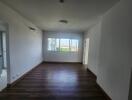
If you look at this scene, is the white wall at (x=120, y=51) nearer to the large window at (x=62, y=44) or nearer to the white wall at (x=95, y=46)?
the white wall at (x=95, y=46)

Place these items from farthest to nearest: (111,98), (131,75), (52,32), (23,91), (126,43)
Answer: (52,32) → (23,91) → (111,98) → (126,43) → (131,75)

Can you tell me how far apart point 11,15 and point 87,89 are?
3.43 metres

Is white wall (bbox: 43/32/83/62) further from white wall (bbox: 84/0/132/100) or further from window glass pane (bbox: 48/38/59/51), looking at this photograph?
white wall (bbox: 84/0/132/100)

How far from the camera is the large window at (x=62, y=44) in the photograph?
26.1ft

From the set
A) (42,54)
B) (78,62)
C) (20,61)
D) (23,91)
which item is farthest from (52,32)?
(23,91)

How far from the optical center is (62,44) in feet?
26.2

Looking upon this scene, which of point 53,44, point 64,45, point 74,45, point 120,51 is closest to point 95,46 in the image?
point 120,51

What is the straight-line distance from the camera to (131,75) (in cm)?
179

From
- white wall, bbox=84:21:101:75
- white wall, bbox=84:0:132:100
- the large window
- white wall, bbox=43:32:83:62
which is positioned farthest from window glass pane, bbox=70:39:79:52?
white wall, bbox=84:0:132:100

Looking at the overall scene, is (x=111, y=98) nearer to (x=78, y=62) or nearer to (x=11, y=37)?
(x=11, y=37)

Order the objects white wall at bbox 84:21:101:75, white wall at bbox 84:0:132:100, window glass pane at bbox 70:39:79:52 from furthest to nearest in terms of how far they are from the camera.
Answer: window glass pane at bbox 70:39:79:52, white wall at bbox 84:21:101:75, white wall at bbox 84:0:132:100

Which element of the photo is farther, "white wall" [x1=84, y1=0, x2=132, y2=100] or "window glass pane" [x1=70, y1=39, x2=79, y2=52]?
"window glass pane" [x1=70, y1=39, x2=79, y2=52]

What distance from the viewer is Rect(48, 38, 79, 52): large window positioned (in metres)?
7.95

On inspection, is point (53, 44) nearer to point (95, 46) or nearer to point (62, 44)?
point (62, 44)
